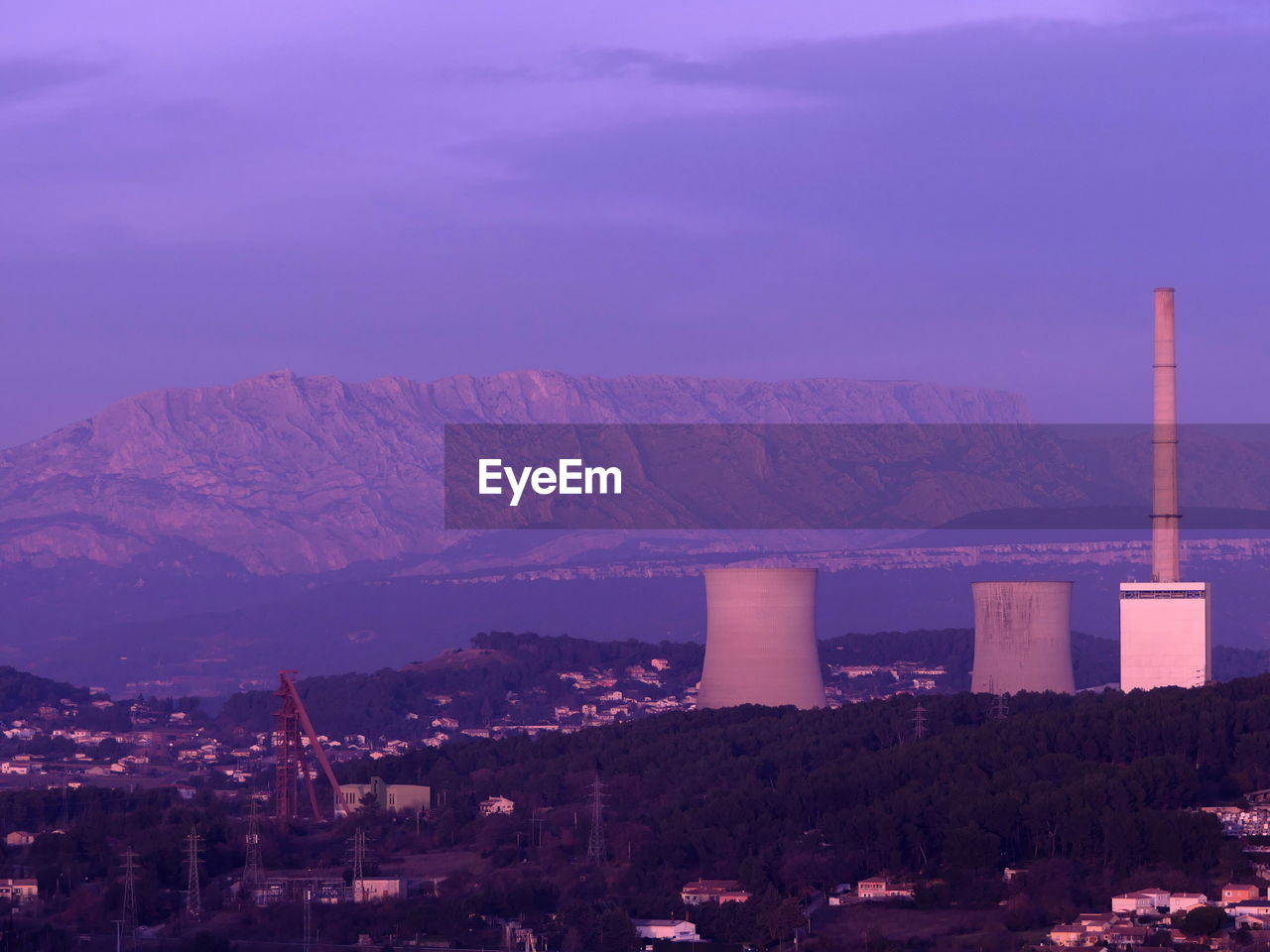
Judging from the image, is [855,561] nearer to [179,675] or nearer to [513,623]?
[513,623]

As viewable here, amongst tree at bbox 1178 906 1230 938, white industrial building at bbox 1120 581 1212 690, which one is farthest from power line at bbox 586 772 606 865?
white industrial building at bbox 1120 581 1212 690

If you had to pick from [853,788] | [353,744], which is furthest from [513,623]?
[853,788]

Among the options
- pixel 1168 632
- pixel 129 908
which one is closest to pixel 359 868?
pixel 129 908

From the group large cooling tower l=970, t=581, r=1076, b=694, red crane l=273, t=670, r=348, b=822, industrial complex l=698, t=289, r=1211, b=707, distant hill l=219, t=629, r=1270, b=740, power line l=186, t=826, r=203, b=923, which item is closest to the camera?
power line l=186, t=826, r=203, b=923

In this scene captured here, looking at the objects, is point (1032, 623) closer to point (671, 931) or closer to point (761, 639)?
point (761, 639)

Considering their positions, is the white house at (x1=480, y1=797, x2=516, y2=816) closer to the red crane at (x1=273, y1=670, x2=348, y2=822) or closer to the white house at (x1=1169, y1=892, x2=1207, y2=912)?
the red crane at (x1=273, y1=670, x2=348, y2=822)
